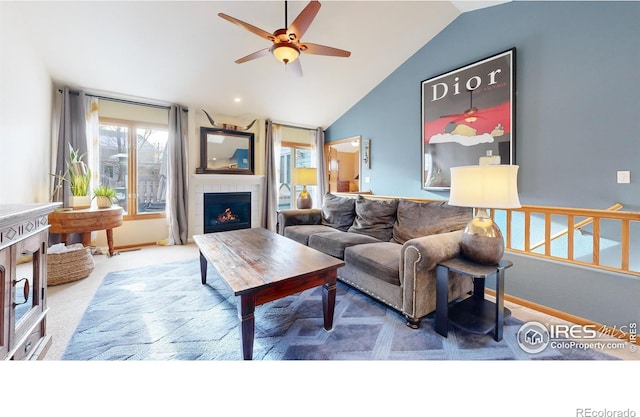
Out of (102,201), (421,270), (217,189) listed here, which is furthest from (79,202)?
(421,270)

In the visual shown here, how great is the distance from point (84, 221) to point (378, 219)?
346 cm

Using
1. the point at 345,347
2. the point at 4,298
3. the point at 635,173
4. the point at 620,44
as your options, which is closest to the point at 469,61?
the point at 620,44

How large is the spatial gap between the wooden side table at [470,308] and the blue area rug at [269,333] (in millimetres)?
88

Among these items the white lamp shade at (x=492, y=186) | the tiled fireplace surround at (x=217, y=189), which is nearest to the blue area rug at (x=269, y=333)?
the white lamp shade at (x=492, y=186)

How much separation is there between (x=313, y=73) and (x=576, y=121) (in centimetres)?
333

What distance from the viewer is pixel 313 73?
4.09 m

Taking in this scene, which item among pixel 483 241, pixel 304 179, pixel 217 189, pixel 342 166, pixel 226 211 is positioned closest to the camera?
pixel 483 241

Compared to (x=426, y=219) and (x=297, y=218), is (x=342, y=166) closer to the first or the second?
(x=297, y=218)

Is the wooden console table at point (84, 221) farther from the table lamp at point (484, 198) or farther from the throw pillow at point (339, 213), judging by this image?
the table lamp at point (484, 198)

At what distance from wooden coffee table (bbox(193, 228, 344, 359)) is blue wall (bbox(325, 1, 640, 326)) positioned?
1.70 meters

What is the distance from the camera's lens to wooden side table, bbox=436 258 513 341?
Answer: 5.33ft

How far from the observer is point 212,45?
3.24 m
